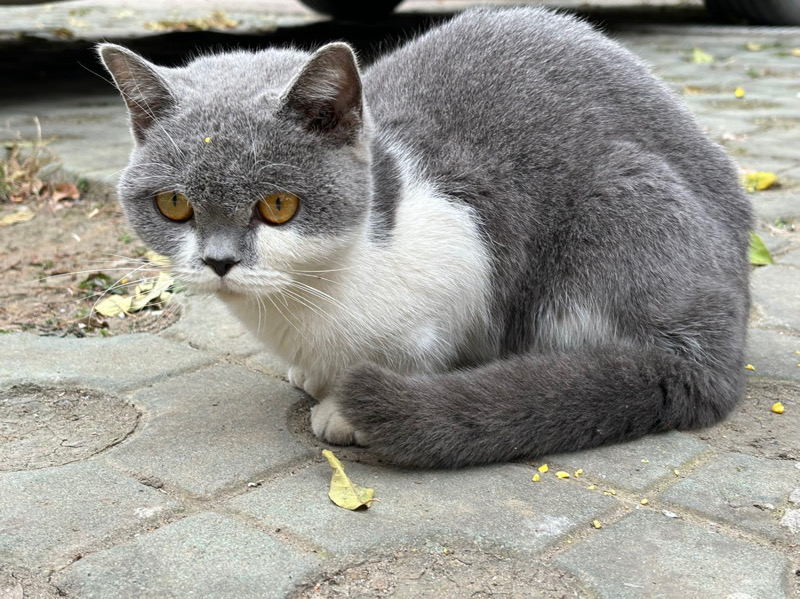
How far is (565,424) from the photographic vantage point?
6.73 feet

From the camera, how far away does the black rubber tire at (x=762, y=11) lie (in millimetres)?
8492

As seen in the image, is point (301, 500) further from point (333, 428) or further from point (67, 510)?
point (67, 510)

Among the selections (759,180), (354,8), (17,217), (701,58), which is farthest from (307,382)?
(354,8)

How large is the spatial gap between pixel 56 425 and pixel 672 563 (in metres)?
1.52

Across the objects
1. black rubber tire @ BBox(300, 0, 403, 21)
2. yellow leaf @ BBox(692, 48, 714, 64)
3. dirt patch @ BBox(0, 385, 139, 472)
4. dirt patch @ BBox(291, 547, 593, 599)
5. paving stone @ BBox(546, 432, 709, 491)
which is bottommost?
dirt patch @ BBox(0, 385, 139, 472)

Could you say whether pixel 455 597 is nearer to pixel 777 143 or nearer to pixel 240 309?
pixel 240 309

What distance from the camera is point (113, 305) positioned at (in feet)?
10.2

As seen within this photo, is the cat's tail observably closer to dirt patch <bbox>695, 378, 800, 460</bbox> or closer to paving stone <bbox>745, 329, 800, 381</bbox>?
dirt patch <bbox>695, 378, 800, 460</bbox>

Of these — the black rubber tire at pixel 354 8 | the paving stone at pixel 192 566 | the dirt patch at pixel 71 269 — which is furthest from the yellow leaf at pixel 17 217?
the black rubber tire at pixel 354 8

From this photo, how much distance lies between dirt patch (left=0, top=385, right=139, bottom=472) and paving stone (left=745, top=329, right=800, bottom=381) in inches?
68.6

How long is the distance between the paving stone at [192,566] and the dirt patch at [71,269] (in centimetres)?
106

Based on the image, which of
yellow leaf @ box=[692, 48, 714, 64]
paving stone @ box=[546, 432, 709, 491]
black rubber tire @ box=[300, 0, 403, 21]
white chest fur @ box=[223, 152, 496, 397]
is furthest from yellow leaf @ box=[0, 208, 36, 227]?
black rubber tire @ box=[300, 0, 403, 21]

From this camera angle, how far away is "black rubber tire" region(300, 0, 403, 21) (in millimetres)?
9719

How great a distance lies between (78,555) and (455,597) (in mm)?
710
